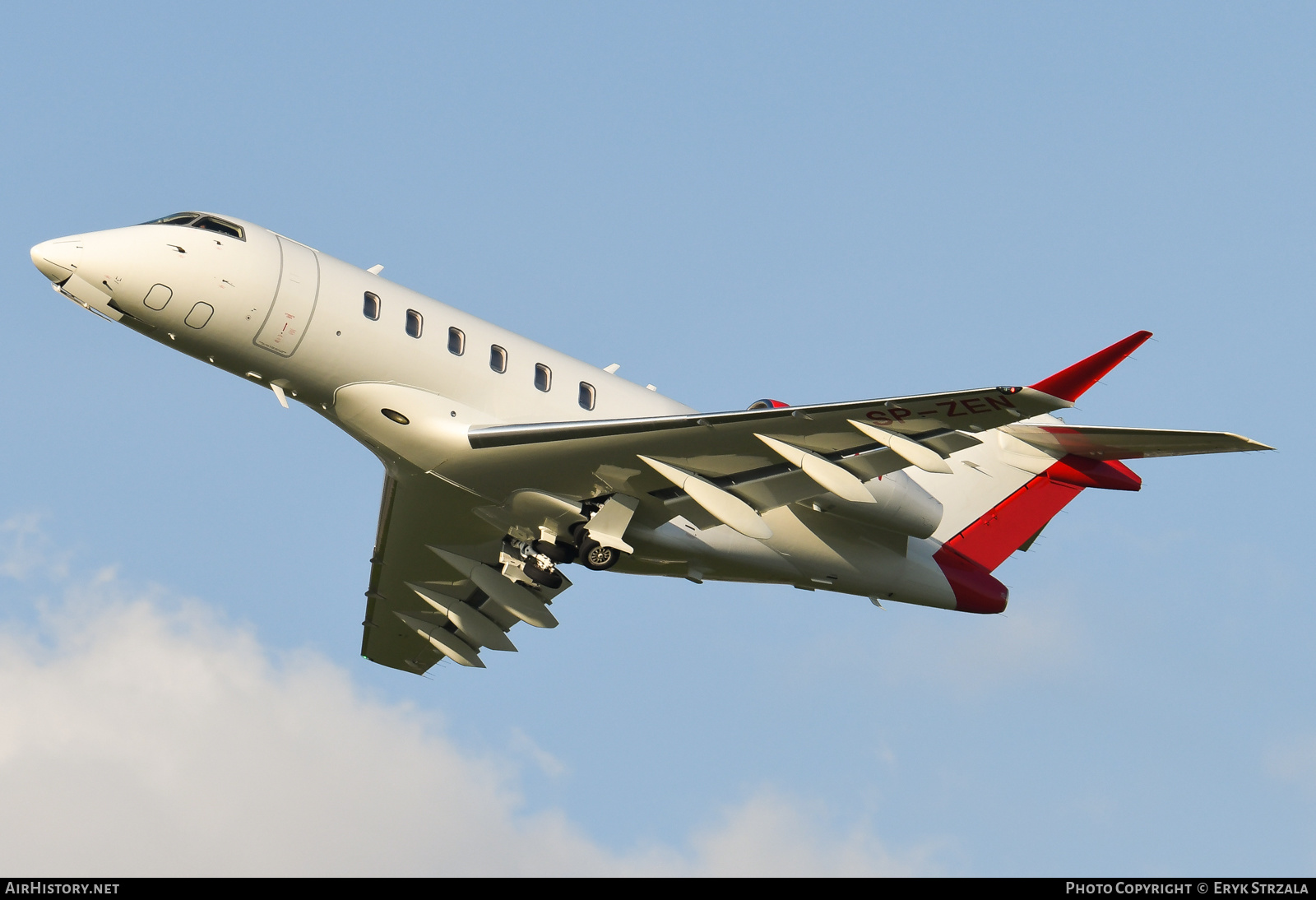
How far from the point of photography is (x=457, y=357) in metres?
18.3

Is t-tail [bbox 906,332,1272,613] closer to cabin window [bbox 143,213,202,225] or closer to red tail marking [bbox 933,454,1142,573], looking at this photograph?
red tail marking [bbox 933,454,1142,573]

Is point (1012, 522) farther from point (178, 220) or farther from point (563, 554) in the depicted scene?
point (178, 220)

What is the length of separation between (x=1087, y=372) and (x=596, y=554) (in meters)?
7.12

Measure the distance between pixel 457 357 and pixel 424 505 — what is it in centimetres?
295

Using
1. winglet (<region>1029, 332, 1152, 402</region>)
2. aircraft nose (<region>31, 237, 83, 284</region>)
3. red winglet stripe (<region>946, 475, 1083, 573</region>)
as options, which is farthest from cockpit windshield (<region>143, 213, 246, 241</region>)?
red winglet stripe (<region>946, 475, 1083, 573</region>)

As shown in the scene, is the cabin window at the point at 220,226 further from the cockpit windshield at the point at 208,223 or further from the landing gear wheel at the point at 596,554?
the landing gear wheel at the point at 596,554

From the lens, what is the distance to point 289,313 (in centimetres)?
1772

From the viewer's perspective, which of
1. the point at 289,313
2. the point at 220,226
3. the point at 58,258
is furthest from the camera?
the point at 220,226

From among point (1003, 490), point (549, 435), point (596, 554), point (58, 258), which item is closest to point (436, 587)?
point (596, 554)

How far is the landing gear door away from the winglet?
907 cm

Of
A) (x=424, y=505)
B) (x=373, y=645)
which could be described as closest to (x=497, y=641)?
(x=373, y=645)

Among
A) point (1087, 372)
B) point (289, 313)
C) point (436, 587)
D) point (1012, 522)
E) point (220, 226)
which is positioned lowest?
point (1087, 372)
